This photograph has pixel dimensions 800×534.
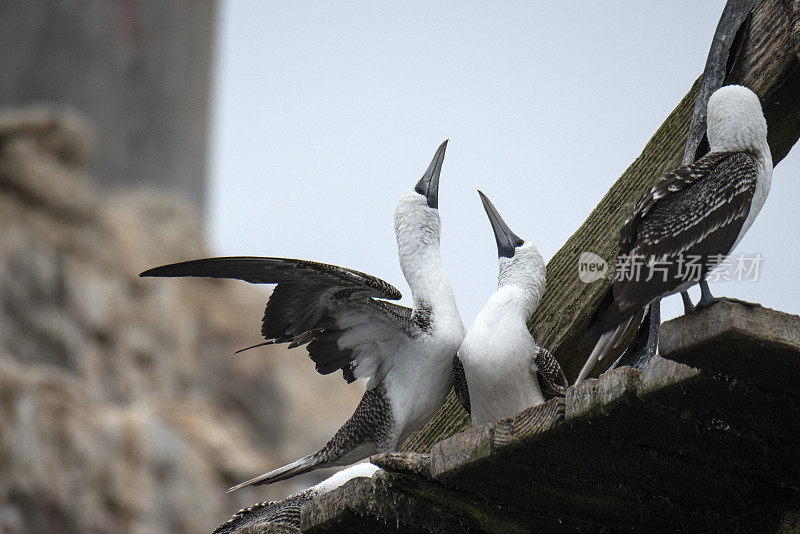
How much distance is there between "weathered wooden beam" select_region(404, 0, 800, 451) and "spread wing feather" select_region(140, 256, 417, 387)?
43 cm

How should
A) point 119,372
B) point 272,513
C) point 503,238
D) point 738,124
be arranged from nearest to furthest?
point 738,124, point 272,513, point 503,238, point 119,372

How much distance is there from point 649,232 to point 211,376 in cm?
1689

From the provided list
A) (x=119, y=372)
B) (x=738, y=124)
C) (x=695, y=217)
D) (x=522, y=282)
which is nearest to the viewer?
(x=695, y=217)

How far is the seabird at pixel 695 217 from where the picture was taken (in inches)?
→ 114

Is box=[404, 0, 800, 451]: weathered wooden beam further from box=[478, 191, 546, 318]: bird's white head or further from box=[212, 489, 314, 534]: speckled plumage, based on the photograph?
box=[212, 489, 314, 534]: speckled plumage

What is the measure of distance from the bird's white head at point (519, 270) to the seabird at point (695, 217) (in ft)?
2.84

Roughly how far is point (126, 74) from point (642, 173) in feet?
63.6

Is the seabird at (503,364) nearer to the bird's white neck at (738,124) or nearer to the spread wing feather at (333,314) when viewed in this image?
the spread wing feather at (333,314)

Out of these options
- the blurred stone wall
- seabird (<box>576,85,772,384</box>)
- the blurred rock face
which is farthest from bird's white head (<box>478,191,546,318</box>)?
the blurred stone wall

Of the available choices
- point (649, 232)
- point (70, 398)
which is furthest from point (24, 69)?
point (649, 232)

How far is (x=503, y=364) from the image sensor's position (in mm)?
3859

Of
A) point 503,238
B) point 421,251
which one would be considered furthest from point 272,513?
point 503,238

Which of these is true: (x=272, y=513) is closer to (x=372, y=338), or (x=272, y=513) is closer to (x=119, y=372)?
(x=372, y=338)

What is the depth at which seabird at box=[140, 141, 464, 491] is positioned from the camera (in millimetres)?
4105
